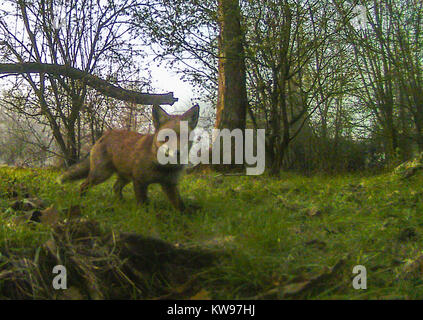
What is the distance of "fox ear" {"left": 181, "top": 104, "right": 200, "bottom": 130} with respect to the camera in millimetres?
3639

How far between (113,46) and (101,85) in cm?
144

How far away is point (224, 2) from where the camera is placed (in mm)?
6574

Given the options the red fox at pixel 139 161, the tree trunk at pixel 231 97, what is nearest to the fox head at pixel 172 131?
the red fox at pixel 139 161

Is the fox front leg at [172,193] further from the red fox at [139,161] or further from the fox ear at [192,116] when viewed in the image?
the fox ear at [192,116]

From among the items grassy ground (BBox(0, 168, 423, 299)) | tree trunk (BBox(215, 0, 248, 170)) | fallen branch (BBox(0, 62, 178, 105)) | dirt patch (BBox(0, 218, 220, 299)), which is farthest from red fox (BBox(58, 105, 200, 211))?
tree trunk (BBox(215, 0, 248, 170))

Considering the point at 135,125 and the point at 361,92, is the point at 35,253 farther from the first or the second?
the point at 361,92

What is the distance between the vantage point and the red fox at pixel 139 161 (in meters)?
3.67

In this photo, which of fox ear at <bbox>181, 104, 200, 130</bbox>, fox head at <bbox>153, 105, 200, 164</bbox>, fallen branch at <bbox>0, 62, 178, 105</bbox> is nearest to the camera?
fox head at <bbox>153, 105, 200, 164</bbox>

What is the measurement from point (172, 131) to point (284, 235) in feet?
5.11

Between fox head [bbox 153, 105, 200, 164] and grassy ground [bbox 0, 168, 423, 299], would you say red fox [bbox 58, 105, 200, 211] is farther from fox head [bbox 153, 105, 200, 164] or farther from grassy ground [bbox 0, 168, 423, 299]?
grassy ground [bbox 0, 168, 423, 299]

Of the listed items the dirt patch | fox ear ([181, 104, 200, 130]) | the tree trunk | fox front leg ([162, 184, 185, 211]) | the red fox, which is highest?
the tree trunk

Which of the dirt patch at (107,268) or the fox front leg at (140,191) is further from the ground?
the fox front leg at (140,191)
